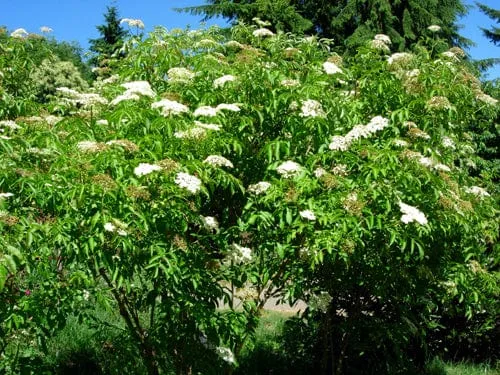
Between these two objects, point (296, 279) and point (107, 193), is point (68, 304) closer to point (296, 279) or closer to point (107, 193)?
point (107, 193)

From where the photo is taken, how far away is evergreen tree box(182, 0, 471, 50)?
60.2ft

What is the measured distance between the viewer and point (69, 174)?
2.97m

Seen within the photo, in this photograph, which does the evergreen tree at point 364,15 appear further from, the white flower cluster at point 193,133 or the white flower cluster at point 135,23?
the white flower cluster at point 193,133

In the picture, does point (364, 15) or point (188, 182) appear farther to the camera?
point (364, 15)

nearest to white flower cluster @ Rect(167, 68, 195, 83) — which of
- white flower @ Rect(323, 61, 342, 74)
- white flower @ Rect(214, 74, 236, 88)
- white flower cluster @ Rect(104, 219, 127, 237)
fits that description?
white flower @ Rect(214, 74, 236, 88)

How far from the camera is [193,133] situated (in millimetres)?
3314

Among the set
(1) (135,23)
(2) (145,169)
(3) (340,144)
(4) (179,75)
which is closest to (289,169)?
(3) (340,144)

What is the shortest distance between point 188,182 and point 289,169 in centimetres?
76

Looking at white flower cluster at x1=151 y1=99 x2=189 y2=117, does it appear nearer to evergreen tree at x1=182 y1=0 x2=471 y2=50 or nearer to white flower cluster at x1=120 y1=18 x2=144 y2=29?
white flower cluster at x1=120 y1=18 x2=144 y2=29

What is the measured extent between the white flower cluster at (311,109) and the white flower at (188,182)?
3.24 ft

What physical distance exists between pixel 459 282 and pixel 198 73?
2606 millimetres

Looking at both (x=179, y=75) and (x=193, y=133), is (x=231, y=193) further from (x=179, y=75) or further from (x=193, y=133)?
(x=179, y=75)

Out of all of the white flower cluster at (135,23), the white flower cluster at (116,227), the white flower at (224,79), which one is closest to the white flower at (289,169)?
the white flower at (224,79)

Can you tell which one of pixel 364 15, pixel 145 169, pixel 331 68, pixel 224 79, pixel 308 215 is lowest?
pixel 308 215
